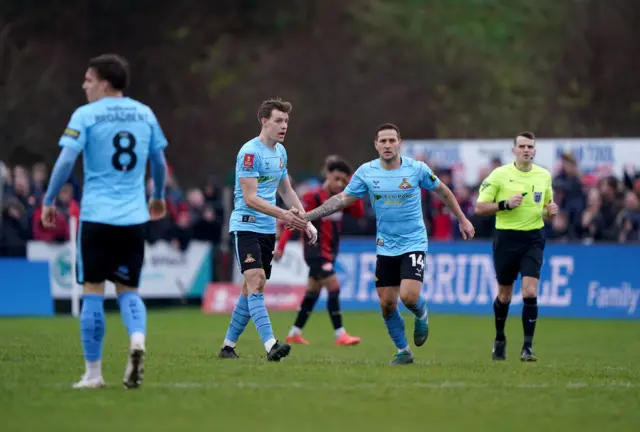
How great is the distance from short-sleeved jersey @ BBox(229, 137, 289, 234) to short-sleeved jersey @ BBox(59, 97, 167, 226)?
2838 millimetres

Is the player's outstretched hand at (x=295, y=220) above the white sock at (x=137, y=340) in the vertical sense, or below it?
above

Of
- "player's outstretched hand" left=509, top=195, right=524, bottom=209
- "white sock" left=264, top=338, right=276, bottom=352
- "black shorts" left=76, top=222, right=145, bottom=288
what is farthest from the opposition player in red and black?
"black shorts" left=76, top=222, right=145, bottom=288

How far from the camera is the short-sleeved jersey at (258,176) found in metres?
12.8

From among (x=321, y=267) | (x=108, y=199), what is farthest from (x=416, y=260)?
(x=321, y=267)

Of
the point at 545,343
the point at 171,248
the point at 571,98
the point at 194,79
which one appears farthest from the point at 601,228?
the point at 571,98

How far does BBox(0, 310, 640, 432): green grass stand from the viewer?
883 centimetres

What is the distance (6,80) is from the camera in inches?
1534

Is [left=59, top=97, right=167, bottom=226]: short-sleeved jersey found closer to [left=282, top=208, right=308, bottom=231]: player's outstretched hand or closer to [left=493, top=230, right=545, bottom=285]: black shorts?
[left=282, top=208, right=308, bottom=231]: player's outstretched hand

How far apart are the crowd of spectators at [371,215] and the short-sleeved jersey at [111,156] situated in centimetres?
1326

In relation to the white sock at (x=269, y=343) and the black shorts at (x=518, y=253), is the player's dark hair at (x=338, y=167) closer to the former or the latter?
the black shorts at (x=518, y=253)

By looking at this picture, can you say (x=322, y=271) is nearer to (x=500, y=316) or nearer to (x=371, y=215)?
(x=500, y=316)

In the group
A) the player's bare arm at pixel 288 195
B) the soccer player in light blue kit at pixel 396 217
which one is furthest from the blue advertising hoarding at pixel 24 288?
the soccer player in light blue kit at pixel 396 217

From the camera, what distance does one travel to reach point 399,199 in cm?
1329

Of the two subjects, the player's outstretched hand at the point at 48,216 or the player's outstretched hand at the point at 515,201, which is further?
the player's outstretched hand at the point at 515,201
